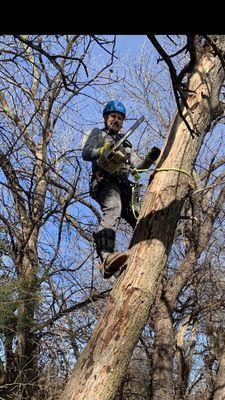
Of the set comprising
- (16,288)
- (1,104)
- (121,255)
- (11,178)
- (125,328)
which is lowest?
(125,328)

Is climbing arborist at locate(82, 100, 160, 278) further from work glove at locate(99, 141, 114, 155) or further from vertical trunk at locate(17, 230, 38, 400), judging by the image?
vertical trunk at locate(17, 230, 38, 400)

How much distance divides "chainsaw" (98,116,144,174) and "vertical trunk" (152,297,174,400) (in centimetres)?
465

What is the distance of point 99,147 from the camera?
4.05 meters

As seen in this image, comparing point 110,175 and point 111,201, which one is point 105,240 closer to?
point 111,201

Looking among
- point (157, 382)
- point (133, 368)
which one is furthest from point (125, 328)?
point (133, 368)

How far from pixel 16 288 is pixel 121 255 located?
10.3 feet

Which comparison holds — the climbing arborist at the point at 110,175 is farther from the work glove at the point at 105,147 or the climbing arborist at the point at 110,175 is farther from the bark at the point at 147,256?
the bark at the point at 147,256

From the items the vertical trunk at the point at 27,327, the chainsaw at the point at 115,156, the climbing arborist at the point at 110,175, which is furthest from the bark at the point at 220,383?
the chainsaw at the point at 115,156

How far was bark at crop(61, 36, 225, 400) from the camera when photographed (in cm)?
284

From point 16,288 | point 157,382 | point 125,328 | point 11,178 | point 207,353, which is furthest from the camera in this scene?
point 207,353

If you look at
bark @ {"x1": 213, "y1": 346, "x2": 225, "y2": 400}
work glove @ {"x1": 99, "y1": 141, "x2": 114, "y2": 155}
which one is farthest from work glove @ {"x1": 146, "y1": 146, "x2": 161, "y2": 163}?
bark @ {"x1": 213, "y1": 346, "x2": 225, "y2": 400}

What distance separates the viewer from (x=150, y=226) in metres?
3.38
